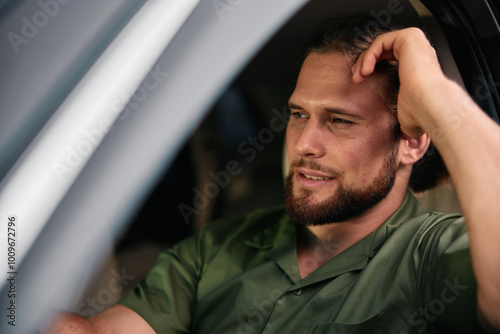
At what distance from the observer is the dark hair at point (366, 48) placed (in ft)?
3.88

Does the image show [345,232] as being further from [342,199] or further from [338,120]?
[338,120]

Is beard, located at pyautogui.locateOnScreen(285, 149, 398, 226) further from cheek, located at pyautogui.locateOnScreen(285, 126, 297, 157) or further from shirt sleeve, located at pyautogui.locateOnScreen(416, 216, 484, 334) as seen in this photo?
shirt sleeve, located at pyautogui.locateOnScreen(416, 216, 484, 334)

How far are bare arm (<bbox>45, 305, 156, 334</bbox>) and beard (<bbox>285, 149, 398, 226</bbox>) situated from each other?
469 mm

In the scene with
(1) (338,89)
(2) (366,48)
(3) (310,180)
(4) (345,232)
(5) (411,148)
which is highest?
(2) (366,48)

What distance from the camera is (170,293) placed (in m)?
1.29

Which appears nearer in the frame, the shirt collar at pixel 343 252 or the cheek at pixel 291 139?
the shirt collar at pixel 343 252

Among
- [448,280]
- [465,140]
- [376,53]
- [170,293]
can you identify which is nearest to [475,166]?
[465,140]

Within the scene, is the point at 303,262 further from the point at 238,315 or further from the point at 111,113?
the point at 111,113

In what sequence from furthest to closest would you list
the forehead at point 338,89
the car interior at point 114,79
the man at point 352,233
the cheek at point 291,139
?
the cheek at point 291,139 → the forehead at point 338,89 → the man at point 352,233 → the car interior at point 114,79

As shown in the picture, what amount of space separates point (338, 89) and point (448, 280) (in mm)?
498

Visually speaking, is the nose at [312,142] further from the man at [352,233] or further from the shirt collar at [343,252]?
the shirt collar at [343,252]

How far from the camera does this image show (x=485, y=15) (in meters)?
1.17

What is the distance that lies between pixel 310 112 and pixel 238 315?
0.52m

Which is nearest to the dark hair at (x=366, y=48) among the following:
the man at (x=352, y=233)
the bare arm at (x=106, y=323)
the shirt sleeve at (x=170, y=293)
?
the man at (x=352, y=233)
